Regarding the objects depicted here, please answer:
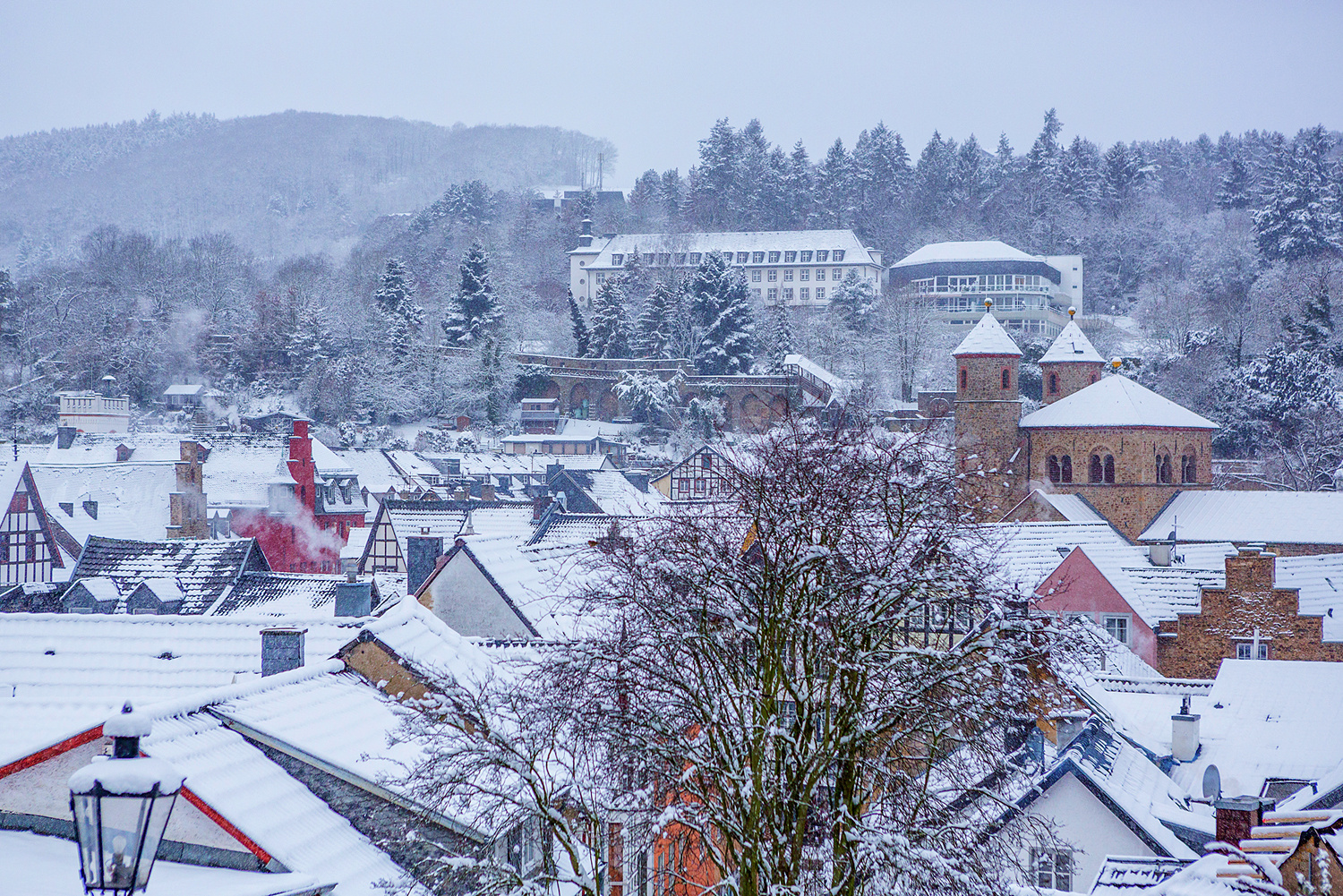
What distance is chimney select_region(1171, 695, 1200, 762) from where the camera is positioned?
19.3 meters

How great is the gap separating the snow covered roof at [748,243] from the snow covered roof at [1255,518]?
7414 centimetres

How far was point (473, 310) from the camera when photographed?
99.4 meters

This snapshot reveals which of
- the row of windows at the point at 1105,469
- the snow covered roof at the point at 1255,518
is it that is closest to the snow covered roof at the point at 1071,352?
the row of windows at the point at 1105,469

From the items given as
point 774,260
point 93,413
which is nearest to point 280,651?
point 93,413

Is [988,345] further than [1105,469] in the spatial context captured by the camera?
Yes

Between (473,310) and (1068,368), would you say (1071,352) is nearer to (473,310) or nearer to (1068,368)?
(1068,368)

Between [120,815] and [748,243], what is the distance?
4824 inches

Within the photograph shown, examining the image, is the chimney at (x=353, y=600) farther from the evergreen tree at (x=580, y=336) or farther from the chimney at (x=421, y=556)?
the evergreen tree at (x=580, y=336)

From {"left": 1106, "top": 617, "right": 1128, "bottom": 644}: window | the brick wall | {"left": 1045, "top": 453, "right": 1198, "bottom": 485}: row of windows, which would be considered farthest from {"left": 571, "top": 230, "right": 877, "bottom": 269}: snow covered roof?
the brick wall

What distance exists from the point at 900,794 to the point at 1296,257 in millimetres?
96363

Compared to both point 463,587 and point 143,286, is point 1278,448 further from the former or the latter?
point 143,286

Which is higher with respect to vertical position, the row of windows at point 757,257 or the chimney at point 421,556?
the row of windows at point 757,257

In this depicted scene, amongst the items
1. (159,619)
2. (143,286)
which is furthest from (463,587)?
(143,286)

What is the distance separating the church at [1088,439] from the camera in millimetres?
49938
